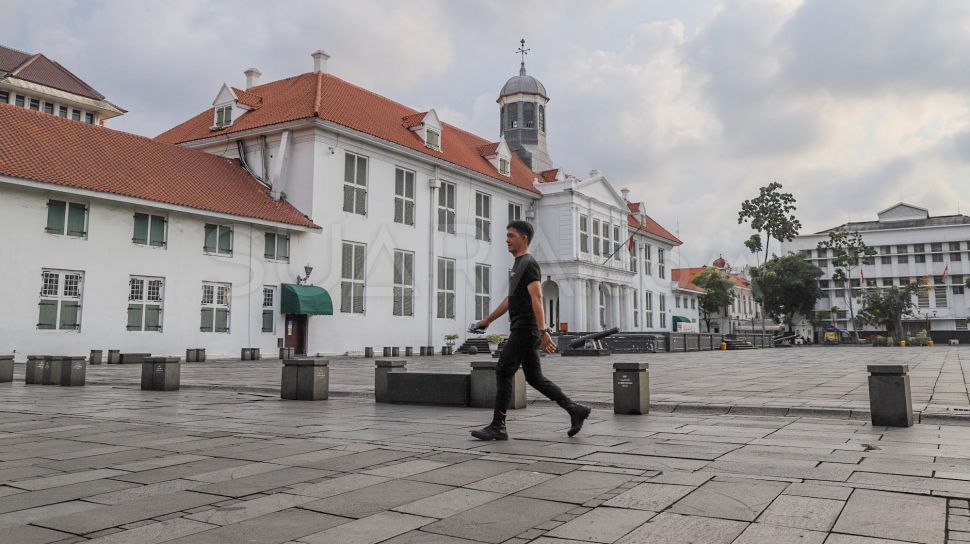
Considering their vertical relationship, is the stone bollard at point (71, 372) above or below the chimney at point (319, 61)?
below

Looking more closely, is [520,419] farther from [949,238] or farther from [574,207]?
[949,238]

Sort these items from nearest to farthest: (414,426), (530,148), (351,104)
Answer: (414,426), (351,104), (530,148)

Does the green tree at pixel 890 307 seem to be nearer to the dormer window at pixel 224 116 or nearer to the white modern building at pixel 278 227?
the white modern building at pixel 278 227

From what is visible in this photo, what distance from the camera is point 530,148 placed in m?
51.4

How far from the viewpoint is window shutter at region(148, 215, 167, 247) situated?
24891mm

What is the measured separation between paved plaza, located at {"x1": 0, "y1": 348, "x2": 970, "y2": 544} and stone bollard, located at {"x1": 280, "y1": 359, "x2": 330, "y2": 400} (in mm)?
2077

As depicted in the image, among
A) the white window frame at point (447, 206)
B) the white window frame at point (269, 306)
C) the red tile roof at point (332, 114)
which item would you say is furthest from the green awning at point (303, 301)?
the white window frame at point (447, 206)

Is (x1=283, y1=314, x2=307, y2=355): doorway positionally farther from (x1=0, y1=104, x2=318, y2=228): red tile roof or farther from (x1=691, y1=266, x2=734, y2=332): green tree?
(x1=691, y1=266, x2=734, y2=332): green tree

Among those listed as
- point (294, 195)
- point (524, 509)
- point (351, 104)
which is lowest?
point (524, 509)

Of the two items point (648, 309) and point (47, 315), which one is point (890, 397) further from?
point (648, 309)

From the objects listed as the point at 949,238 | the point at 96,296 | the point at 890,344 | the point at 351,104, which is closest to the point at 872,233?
the point at 949,238

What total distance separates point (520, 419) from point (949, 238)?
351 ft

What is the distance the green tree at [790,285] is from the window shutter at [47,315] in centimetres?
6338

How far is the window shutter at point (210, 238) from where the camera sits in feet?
86.5
